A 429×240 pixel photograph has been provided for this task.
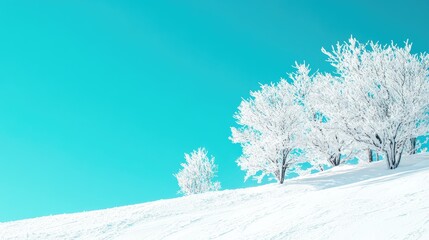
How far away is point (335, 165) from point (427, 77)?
347 inches

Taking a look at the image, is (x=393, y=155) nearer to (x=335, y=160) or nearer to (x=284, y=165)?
(x=284, y=165)

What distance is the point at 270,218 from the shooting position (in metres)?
12.9

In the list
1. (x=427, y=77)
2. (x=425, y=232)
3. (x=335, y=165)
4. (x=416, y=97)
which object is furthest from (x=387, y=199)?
(x=335, y=165)

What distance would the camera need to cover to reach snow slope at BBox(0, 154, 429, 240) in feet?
33.7

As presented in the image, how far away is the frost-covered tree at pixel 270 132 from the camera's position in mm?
24969

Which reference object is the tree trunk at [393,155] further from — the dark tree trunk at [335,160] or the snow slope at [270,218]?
the dark tree trunk at [335,160]

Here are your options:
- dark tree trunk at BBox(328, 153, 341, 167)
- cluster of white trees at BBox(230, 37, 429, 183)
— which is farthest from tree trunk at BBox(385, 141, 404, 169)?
dark tree trunk at BBox(328, 153, 341, 167)

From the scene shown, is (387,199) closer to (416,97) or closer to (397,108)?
(397,108)

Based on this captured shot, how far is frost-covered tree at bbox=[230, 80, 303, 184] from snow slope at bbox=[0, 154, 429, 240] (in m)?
3.97

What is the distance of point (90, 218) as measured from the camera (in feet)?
58.0

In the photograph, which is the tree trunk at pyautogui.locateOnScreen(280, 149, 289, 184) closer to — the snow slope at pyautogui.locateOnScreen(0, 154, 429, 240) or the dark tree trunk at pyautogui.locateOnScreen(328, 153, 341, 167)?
the snow slope at pyautogui.locateOnScreen(0, 154, 429, 240)

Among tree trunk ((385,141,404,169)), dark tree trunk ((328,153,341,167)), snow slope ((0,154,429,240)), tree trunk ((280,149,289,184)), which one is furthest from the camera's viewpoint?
dark tree trunk ((328,153,341,167))

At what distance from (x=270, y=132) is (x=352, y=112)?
498 centimetres

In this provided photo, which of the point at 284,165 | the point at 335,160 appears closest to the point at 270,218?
the point at 284,165
